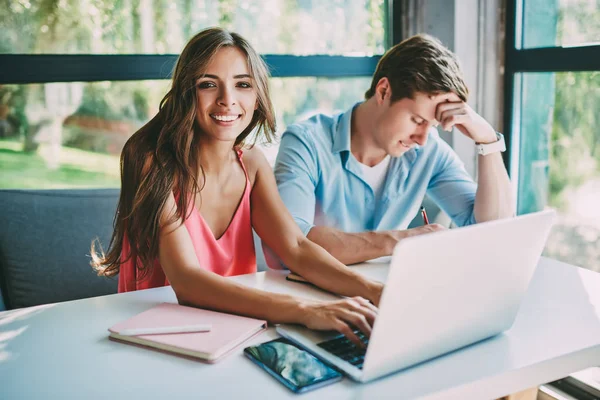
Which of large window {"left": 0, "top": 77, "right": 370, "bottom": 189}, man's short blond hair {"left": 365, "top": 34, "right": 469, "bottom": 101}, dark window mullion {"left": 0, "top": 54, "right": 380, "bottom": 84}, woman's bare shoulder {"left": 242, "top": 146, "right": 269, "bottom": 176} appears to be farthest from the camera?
large window {"left": 0, "top": 77, "right": 370, "bottom": 189}

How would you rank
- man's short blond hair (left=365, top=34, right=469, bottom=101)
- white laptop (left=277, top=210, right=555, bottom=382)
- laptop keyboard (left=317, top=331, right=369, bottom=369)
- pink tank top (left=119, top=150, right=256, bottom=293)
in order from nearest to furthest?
white laptop (left=277, top=210, right=555, bottom=382), laptop keyboard (left=317, top=331, right=369, bottom=369), pink tank top (left=119, top=150, right=256, bottom=293), man's short blond hair (left=365, top=34, right=469, bottom=101)

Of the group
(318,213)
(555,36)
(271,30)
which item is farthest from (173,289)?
(555,36)

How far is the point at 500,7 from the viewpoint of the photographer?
280 centimetres

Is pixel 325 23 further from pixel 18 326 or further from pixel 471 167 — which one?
pixel 18 326

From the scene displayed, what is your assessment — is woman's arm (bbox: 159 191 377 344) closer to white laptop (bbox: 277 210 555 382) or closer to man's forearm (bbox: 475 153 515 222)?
white laptop (bbox: 277 210 555 382)

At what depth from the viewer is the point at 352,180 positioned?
6.32 feet

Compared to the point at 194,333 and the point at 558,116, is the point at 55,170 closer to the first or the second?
the point at 194,333

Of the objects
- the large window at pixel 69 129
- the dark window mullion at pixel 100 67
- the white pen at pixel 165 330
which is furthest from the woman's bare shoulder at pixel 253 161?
the dark window mullion at pixel 100 67

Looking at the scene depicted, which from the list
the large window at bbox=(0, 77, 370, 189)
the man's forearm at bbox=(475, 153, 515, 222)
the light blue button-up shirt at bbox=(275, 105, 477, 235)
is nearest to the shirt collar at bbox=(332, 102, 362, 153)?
the light blue button-up shirt at bbox=(275, 105, 477, 235)

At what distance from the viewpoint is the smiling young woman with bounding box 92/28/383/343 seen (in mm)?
1354

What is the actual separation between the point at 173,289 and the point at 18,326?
29 cm

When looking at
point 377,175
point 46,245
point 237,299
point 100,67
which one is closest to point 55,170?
point 100,67

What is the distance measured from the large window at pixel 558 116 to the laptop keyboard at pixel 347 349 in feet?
6.14

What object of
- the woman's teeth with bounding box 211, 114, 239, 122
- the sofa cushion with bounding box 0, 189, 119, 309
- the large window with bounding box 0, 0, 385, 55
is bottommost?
the sofa cushion with bounding box 0, 189, 119, 309
